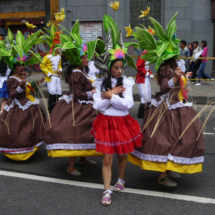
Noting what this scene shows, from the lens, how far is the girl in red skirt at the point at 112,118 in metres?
4.14

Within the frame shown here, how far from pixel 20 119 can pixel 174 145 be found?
2.33m

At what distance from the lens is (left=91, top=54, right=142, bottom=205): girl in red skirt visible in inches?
163

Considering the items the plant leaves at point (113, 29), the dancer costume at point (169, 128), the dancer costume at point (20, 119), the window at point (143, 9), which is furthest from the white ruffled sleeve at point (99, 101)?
the window at point (143, 9)

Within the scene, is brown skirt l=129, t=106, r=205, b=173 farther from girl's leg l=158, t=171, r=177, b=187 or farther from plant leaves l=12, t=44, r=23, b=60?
plant leaves l=12, t=44, r=23, b=60

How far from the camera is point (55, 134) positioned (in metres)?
4.86

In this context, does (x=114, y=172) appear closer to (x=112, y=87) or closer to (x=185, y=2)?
(x=112, y=87)

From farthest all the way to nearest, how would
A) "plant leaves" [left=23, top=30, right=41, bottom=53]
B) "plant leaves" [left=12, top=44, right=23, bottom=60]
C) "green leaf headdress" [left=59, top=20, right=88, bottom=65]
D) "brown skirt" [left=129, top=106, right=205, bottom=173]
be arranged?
"plant leaves" [left=23, top=30, right=41, bottom=53]
"plant leaves" [left=12, top=44, right=23, bottom=60]
"green leaf headdress" [left=59, top=20, right=88, bottom=65]
"brown skirt" [left=129, top=106, right=205, bottom=173]

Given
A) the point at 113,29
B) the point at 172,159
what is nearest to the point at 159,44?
the point at 113,29

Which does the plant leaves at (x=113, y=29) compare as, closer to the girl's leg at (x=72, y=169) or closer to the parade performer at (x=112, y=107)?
the parade performer at (x=112, y=107)

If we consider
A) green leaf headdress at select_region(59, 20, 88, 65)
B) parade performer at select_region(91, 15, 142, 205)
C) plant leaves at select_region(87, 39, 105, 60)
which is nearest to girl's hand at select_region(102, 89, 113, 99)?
parade performer at select_region(91, 15, 142, 205)

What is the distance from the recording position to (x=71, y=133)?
4863mm

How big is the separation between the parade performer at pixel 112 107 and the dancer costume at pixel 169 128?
0.27 meters

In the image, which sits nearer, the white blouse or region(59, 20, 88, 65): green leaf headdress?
the white blouse

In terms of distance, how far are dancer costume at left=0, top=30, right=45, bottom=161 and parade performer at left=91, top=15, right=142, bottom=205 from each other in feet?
5.26
